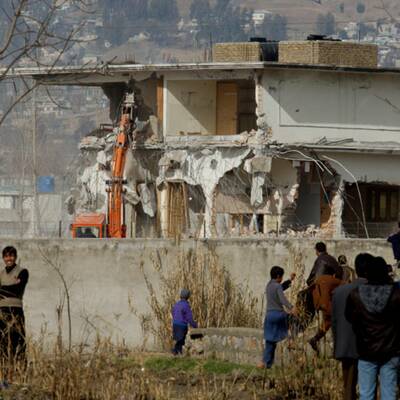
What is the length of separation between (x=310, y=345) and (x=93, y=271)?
489 cm

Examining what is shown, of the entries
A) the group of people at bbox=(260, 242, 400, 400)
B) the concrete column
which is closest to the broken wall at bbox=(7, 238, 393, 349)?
the group of people at bbox=(260, 242, 400, 400)

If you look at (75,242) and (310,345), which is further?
(75,242)

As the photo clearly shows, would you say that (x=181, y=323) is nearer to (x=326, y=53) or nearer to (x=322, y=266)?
(x=322, y=266)

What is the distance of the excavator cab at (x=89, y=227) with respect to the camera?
3984cm

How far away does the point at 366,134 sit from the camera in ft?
138

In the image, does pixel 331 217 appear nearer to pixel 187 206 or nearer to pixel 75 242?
pixel 187 206

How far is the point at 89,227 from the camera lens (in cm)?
4025

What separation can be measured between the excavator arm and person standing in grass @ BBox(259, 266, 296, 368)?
21058mm

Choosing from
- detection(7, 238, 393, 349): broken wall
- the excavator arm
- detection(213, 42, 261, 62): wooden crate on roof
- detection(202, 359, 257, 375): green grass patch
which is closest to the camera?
detection(202, 359, 257, 375): green grass patch

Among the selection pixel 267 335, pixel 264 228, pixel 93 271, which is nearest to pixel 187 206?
pixel 264 228

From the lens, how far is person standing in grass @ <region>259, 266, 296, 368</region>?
19.0 metres

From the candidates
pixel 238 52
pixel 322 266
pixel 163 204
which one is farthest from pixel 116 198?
pixel 322 266

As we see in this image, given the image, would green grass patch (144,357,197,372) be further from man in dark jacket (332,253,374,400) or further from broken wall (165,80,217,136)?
broken wall (165,80,217,136)

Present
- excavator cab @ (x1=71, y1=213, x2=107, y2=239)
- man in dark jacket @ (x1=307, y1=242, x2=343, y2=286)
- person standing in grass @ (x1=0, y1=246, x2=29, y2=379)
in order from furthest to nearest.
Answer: excavator cab @ (x1=71, y1=213, x2=107, y2=239) < man in dark jacket @ (x1=307, y1=242, x2=343, y2=286) < person standing in grass @ (x1=0, y1=246, x2=29, y2=379)
